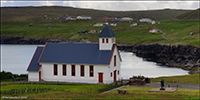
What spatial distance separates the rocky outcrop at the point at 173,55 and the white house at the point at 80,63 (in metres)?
40.6

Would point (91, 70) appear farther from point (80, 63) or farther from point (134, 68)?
point (134, 68)

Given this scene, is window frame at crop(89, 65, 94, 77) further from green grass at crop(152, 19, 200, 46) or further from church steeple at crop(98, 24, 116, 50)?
green grass at crop(152, 19, 200, 46)

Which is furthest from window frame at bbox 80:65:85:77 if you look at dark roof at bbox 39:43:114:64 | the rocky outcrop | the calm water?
the rocky outcrop

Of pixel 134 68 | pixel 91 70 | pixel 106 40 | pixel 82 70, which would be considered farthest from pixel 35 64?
pixel 134 68

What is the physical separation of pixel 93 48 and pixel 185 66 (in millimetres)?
50471

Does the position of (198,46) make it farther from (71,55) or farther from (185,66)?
(71,55)

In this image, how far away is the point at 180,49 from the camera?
120m

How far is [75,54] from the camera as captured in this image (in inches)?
2323

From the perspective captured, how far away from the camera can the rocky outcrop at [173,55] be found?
4129 inches

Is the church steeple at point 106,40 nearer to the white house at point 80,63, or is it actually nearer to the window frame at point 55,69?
the white house at point 80,63

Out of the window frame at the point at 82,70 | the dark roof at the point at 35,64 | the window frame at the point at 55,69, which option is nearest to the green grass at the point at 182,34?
the window frame at the point at 82,70

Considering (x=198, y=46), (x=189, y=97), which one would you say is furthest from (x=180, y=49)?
(x=189, y=97)

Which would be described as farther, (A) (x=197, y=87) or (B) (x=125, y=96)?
(A) (x=197, y=87)

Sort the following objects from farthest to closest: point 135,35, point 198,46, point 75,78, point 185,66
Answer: point 135,35 → point 198,46 → point 185,66 → point 75,78
